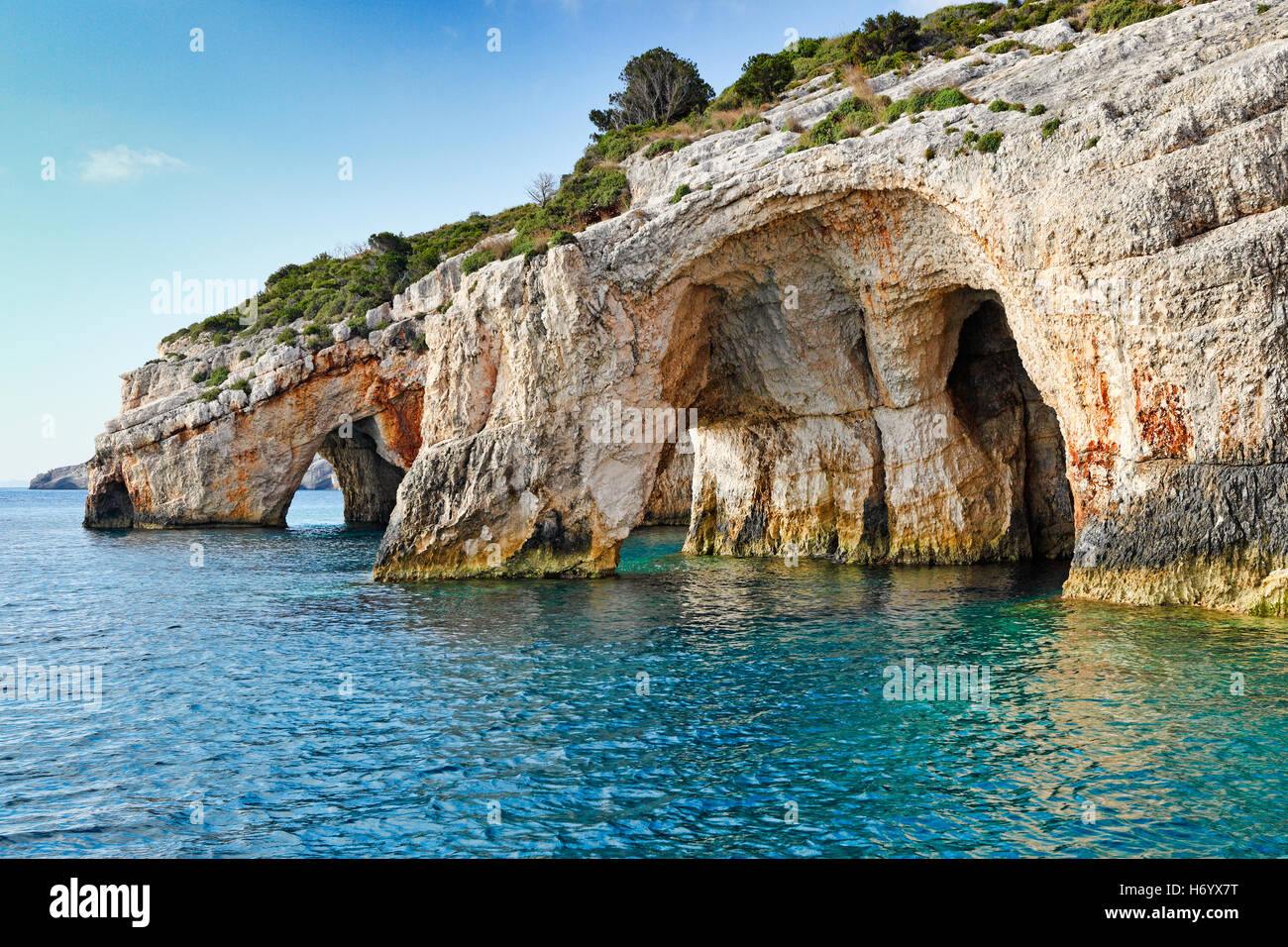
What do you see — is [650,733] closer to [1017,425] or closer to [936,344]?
[936,344]

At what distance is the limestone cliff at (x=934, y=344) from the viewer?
1758 centimetres

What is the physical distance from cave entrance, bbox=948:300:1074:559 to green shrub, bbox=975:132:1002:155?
29.8 ft

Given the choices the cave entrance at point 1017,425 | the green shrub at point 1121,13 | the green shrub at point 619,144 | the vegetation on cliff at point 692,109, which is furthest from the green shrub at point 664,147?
the green shrub at point 1121,13

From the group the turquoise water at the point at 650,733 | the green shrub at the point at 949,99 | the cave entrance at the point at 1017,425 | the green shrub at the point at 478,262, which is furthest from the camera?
the green shrub at the point at 478,262

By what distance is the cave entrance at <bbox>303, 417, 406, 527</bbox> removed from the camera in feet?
201

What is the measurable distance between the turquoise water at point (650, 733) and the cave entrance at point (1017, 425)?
809cm

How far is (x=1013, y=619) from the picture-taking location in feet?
61.8

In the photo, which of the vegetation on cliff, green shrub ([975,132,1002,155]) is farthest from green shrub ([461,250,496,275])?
green shrub ([975,132,1002,155])

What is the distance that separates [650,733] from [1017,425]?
22.2 metres

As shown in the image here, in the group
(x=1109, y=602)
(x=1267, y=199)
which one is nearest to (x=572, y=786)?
(x=1109, y=602)

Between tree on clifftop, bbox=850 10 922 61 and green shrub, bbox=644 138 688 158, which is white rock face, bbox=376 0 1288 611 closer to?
green shrub, bbox=644 138 688 158

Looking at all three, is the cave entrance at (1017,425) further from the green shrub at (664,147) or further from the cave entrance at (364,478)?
the cave entrance at (364,478)

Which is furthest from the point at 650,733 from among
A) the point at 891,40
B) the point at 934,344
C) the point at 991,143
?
the point at 891,40

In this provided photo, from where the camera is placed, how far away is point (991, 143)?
824 inches
